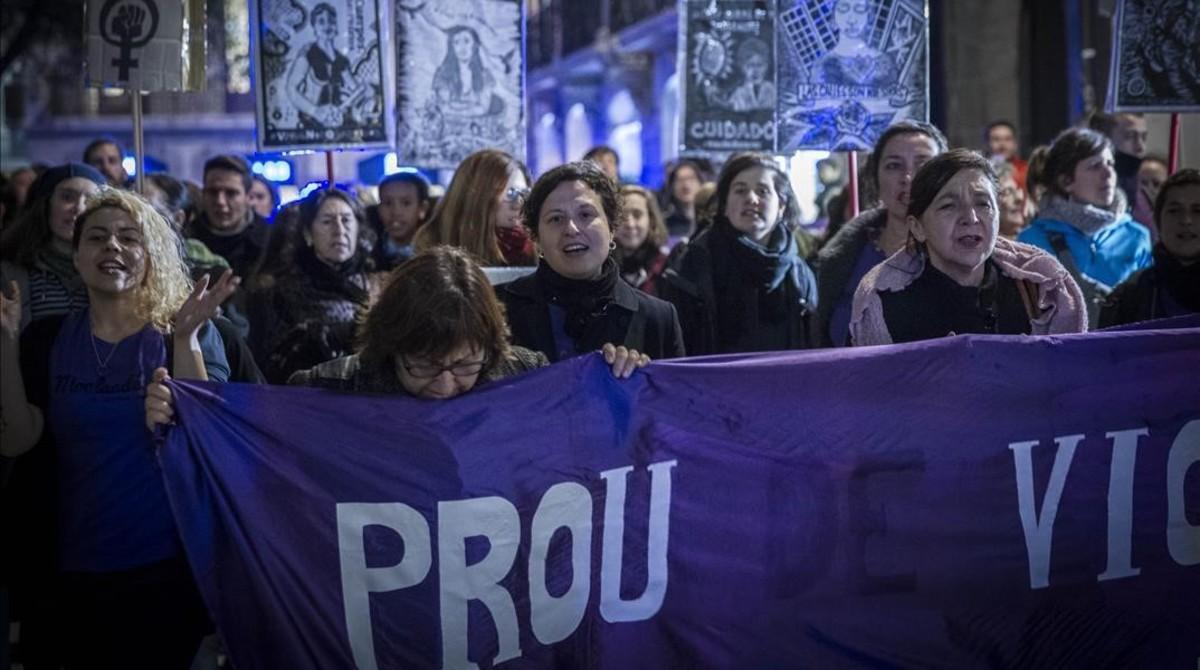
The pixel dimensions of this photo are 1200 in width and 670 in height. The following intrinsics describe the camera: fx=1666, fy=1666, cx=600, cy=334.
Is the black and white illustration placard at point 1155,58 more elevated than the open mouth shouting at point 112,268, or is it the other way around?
the black and white illustration placard at point 1155,58

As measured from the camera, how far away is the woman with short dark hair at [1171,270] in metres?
6.42

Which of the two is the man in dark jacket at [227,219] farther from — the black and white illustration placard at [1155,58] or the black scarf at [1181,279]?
the black scarf at [1181,279]

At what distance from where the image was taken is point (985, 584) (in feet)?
15.8

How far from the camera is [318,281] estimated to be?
7.15 meters

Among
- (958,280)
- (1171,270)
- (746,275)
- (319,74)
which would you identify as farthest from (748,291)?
(319,74)

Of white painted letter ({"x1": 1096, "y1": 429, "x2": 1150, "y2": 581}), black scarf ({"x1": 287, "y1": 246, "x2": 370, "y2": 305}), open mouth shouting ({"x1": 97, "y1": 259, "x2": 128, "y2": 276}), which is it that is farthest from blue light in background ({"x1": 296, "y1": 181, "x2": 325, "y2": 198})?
white painted letter ({"x1": 1096, "y1": 429, "x2": 1150, "y2": 581})

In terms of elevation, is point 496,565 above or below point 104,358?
below

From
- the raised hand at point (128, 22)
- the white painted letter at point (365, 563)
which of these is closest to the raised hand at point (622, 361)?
the white painted letter at point (365, 563)

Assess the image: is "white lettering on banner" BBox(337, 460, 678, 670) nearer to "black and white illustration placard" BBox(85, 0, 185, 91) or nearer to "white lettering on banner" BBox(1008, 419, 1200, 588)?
"white lettering on banner" BBox(1008, 419, 1200, 588)

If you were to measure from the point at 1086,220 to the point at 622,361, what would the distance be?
11.7 ft

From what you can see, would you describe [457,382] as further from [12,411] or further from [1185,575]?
[1185,575]

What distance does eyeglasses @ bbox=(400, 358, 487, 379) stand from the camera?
438cm

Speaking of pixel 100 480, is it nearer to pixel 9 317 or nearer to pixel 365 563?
pixel 9 317

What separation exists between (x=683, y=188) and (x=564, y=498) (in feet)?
24.4
